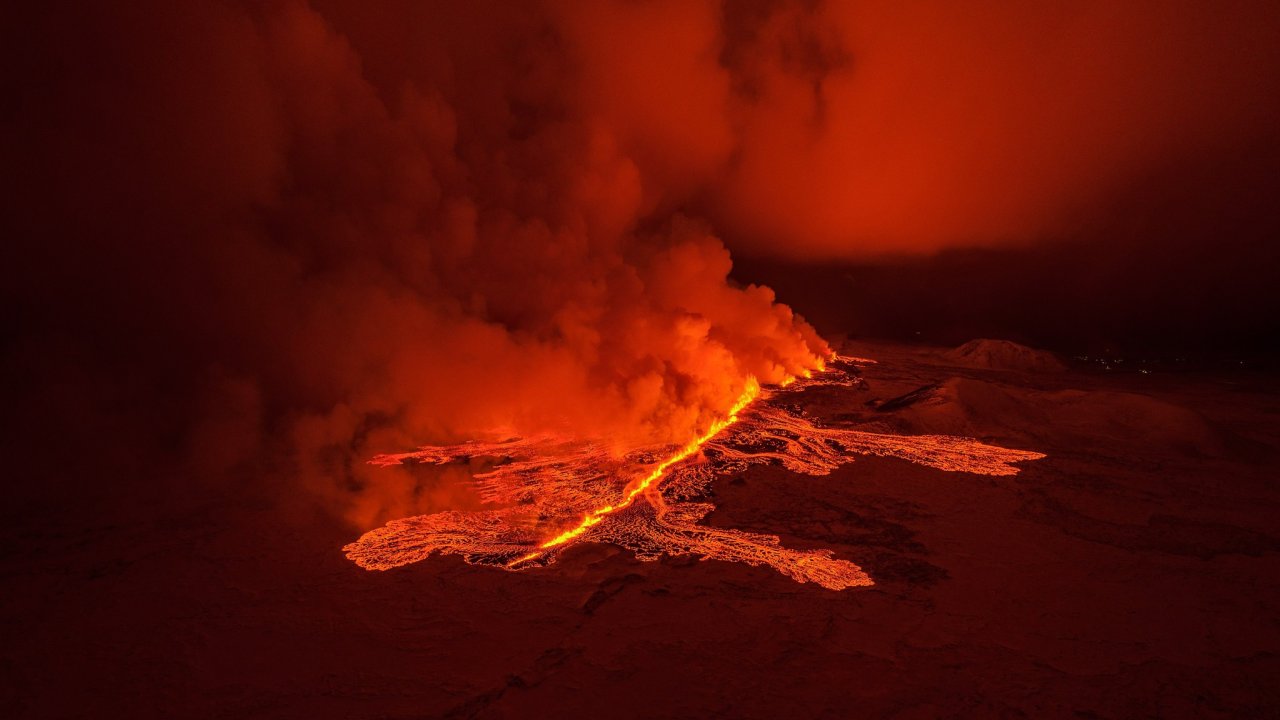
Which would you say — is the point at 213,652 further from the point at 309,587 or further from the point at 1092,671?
the point at 1092,671

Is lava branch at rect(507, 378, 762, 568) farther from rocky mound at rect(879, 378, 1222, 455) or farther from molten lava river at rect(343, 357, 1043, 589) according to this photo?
rocky mound at rect(879, 378, 1222, 455)

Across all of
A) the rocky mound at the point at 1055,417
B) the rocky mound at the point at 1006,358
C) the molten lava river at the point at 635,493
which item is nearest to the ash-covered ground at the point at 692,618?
the molten lava river at the point at 635,493

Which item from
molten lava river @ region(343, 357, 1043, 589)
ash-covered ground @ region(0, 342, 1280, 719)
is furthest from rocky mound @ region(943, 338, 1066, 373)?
ash-covered ground @ region(0, 342, 1280, 719)

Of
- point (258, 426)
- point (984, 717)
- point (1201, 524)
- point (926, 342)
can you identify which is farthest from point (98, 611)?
point (926, 342)

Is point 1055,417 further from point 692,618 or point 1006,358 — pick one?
point 1006,358

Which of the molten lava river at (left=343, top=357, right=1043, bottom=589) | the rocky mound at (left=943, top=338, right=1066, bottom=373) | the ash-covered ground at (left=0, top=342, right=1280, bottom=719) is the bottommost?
the ash-covered ground at (left=0, top=342, right=1280, bottom=719)
